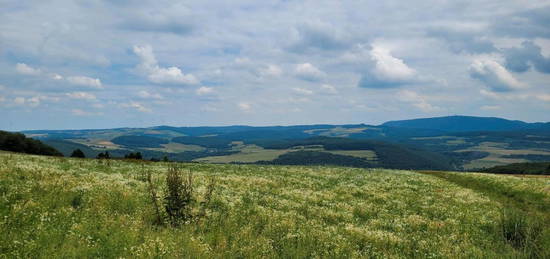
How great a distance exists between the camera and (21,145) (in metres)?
84.1

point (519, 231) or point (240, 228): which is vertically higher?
point (240, 228)

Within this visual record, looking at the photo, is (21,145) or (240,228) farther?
(21,145)

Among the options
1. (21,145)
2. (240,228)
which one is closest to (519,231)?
(240,228)

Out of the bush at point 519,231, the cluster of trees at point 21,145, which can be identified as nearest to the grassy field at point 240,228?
the bush at point 519,231

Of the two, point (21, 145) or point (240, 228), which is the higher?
point (240, 228)

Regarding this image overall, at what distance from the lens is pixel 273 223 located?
14086 mm

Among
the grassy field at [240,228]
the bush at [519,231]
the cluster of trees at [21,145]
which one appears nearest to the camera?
the grassy field at [240,228]

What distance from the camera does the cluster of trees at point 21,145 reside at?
82.4 metres

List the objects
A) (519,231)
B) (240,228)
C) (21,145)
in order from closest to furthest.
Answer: (240,228)
(519,231)
(21,145)

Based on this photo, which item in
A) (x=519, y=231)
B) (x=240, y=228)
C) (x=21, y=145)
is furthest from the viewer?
(x=21, y=145)

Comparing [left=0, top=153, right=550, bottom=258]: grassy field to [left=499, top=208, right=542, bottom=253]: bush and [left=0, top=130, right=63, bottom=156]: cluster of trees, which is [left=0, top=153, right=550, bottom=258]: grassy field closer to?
[left=499, top=208, right=542, bottom=253]: bush

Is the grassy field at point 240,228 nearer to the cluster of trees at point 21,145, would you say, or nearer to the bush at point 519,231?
the bush at point 519,231

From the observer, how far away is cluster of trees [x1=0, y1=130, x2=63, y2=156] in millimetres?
82375

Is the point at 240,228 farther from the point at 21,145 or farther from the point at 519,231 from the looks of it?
the point at 21,145
